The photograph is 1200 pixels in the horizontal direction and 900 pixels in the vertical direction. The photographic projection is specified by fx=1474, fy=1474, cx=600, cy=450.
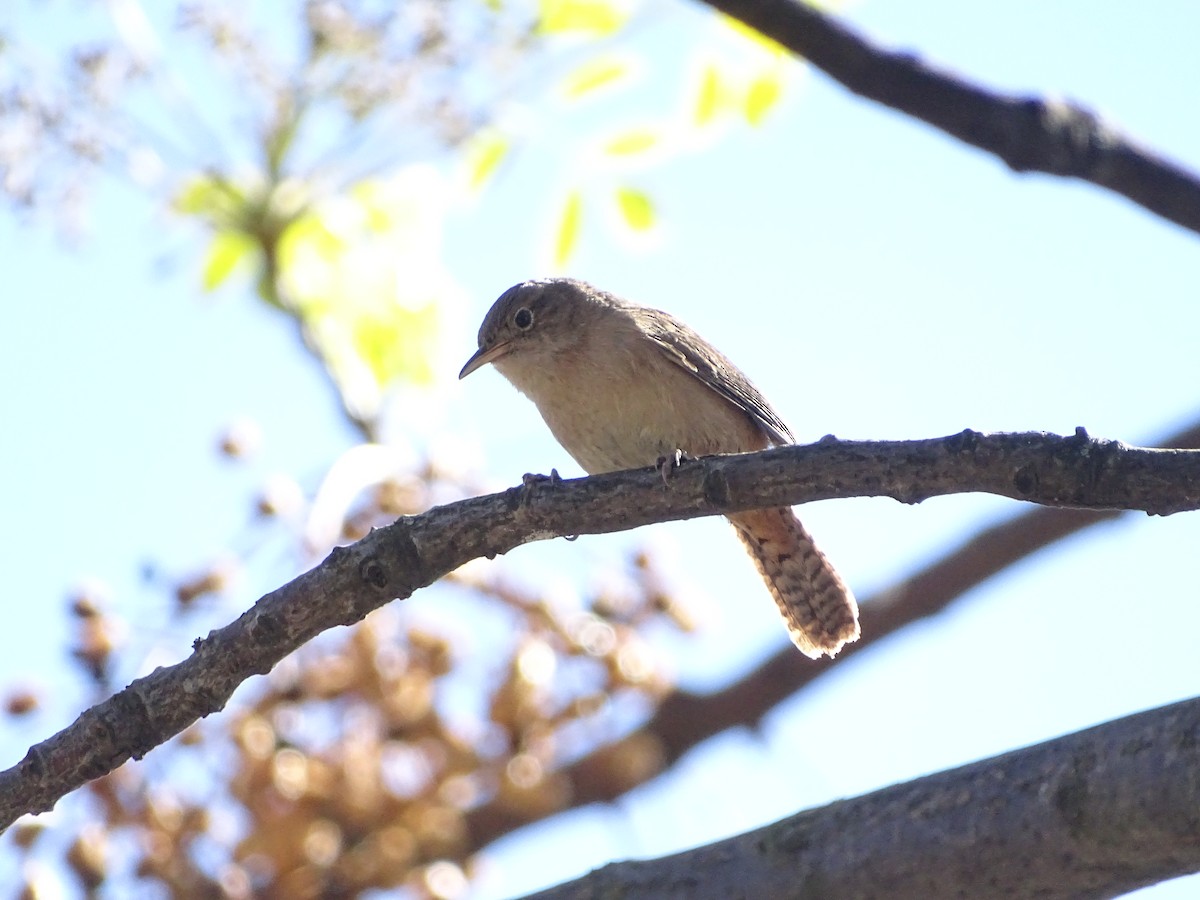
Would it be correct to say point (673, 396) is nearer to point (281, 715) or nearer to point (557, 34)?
point (557, 34)

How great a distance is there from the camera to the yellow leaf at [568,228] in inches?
205

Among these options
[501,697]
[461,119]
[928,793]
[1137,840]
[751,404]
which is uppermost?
[461,119]

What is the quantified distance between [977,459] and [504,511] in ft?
3.36

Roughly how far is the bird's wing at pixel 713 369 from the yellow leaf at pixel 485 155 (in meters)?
0.78

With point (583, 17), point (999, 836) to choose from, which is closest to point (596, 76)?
point (583, 17)

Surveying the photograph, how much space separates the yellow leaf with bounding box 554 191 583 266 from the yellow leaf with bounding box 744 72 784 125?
704 mm

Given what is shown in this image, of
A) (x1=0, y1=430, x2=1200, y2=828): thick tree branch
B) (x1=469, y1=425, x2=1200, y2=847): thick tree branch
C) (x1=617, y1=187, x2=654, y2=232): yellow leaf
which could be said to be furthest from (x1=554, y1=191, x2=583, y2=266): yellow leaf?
(x1=0, y1=430, x2=1200, y2=828): thick tree branch

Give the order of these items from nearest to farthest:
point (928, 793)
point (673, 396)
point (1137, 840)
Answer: point (1137, 840) → point (928, 793) → point (673, 396)

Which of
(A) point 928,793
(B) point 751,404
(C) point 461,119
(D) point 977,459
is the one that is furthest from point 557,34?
(A) point 928,793

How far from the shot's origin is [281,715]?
439 cm

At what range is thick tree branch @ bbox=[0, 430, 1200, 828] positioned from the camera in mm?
3137

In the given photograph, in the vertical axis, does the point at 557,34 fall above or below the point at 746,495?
above

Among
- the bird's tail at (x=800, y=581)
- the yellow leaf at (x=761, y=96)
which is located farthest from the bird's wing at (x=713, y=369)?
the yellow leaf at (x=761, y=96)

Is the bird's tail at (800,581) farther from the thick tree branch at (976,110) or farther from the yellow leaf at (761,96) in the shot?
the thick tree branch at (976,110)
